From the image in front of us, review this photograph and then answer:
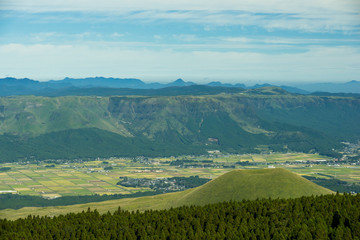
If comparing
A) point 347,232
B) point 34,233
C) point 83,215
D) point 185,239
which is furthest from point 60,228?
point 347,232

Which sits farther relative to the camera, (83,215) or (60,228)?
(83,215)

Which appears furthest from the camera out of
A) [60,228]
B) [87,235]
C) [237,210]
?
[237,210]

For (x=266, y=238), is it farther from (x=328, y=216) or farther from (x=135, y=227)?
(x=135, y=227)

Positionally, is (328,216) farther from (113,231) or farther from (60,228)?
(60,228)

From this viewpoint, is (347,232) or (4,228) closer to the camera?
(347,232)

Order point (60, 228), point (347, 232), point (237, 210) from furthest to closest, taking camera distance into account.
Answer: point (237, 210), point (60, 228), point (347, 232)

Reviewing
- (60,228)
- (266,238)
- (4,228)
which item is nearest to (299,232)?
(266,238)
